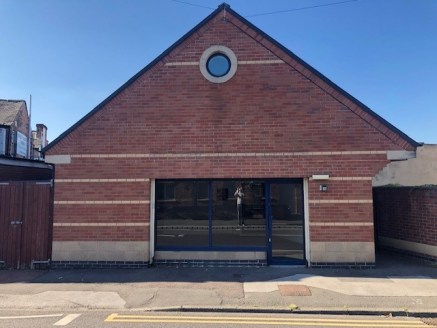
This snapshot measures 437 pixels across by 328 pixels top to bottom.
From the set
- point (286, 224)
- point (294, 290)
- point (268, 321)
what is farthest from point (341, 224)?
point (268, 321)

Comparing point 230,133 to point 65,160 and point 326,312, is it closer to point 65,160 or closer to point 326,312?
point 65,160

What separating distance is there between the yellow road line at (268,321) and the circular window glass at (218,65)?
6.89 m

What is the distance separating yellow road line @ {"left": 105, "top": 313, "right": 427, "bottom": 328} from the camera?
637 centimetres

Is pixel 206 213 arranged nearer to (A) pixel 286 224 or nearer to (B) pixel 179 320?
(A) pixel 286 224

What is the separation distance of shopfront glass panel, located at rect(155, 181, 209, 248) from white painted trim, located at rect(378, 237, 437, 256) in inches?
242

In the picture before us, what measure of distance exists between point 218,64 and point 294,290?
6543mm

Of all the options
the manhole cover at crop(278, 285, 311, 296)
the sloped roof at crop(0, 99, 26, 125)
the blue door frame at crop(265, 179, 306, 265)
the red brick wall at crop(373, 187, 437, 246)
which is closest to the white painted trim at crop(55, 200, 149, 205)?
the blue door frame at crop(265, 179, 306, 265)

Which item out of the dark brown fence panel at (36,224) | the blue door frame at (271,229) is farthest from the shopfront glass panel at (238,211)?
the dark brown fence panel at (36,224)

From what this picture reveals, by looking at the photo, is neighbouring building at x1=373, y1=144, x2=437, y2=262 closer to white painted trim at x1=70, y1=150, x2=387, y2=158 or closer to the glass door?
white painted trim at x1=70, y1=150, x2=387, y2=158

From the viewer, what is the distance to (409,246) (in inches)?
455

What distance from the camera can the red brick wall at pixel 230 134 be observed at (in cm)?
1055

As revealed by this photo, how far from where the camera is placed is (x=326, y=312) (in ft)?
22.9

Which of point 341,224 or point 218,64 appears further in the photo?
point 218,64

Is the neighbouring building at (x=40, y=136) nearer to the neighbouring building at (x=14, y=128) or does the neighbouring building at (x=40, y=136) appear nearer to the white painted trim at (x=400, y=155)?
the neighbouring building at (x=14, y=128)
